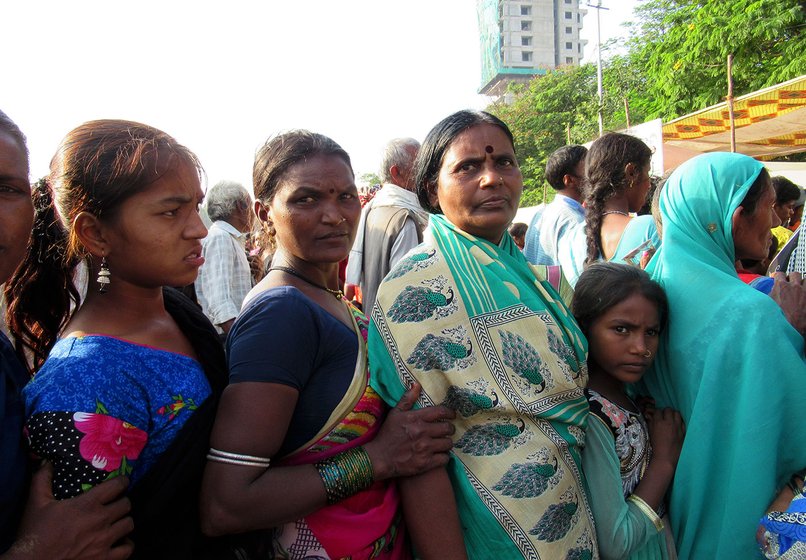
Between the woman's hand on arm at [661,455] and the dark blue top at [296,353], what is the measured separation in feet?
3.56

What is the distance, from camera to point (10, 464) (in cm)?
116

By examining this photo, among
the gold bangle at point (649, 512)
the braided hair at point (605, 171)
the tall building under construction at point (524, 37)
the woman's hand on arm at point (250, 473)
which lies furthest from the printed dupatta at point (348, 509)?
the tall building under construction at point (524, 37)

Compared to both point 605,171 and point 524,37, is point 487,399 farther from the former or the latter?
point 524,37

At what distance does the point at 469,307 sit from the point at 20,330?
1.29 metres

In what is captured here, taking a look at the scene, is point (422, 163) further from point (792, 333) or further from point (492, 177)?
point (792, 333)

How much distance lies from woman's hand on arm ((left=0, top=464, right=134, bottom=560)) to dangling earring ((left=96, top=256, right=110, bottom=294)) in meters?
0.44

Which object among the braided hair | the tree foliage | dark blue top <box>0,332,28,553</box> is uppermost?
the tree foliage

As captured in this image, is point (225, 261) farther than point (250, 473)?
Yes

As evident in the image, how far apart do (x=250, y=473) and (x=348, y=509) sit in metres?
0.33

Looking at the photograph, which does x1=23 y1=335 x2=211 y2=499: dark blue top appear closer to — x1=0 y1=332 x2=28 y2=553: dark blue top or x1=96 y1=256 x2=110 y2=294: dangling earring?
x1=0 y1=332 x2=28 y2=553: dark blue top

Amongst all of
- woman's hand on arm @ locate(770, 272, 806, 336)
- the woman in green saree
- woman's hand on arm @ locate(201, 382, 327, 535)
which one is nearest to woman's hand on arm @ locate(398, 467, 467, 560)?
the woman in green saree

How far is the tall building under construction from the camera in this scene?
265 ft

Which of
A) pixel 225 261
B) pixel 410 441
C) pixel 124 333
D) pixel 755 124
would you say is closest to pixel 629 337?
pixel 410 441

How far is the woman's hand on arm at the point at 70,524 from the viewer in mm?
1144
